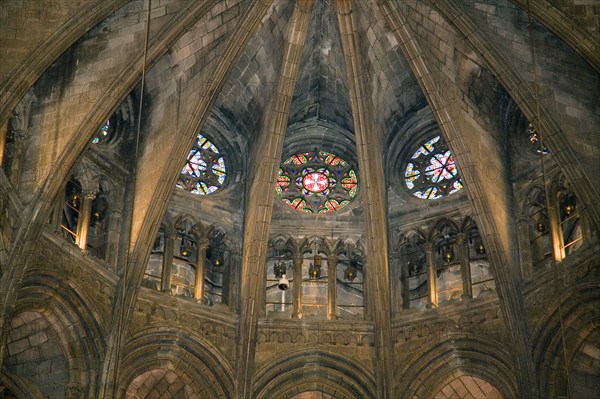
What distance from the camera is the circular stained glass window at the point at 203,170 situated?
29391 mm

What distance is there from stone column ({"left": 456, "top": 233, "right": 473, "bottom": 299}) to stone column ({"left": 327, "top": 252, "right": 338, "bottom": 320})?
2.30 meters

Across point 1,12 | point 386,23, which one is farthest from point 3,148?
point 386,23

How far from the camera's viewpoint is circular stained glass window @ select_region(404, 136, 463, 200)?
29.4 meters

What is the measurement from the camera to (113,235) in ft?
89.9

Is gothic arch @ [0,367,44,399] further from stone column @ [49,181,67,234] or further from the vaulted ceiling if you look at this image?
stone column @ [49,181,67,234]

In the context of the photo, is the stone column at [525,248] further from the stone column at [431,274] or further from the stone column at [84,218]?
the stone column at [84,218]

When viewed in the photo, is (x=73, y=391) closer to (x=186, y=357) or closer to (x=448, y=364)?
(x=186, y=357)

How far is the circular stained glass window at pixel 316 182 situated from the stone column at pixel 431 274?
2124 mm

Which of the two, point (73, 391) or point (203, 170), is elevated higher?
point (203, 170)

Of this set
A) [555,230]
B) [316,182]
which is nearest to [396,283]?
[316,182]

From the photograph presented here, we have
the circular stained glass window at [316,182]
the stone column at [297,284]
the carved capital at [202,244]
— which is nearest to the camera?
the stone column at [297,284]

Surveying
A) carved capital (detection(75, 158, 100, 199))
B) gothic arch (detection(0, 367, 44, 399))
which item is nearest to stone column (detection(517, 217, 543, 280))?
carved capital (detection(75, 158, 100, 199))

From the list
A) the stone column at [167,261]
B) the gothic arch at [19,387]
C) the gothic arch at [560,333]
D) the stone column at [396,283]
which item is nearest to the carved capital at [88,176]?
the stone column at [167,261]

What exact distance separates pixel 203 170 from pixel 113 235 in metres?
2.99
